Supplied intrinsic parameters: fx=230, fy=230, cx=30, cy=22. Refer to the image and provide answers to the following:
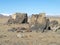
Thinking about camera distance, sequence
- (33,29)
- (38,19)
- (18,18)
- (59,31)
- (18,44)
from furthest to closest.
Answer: (18,18) < (38,19) < (33,29) < (59,31) < (18,44)

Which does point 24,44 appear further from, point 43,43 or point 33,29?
→ point 33,29

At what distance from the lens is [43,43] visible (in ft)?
48.8

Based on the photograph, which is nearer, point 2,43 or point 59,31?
point 2,43

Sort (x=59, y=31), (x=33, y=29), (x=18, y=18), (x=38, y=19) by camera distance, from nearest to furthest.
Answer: (x=59, y=31) → (x=33, y=29) → (x=38, y=19) → (x=18, y=18)

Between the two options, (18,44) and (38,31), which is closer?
(18,44)

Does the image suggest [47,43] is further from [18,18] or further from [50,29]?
[18,18]

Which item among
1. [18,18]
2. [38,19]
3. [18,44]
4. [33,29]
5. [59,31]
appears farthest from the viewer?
[18,18]

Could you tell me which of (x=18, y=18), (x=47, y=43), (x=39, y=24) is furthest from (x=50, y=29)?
(x=18, y=18)

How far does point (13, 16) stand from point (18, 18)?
1.40 m

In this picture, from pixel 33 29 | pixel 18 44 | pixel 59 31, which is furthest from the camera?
pixel 33 29

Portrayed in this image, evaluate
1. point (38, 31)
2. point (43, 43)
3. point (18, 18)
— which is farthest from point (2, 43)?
point (18, 18)

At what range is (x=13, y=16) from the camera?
121 feet

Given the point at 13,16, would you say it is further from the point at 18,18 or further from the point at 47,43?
the point at 47,43

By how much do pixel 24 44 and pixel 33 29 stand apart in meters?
8.59
